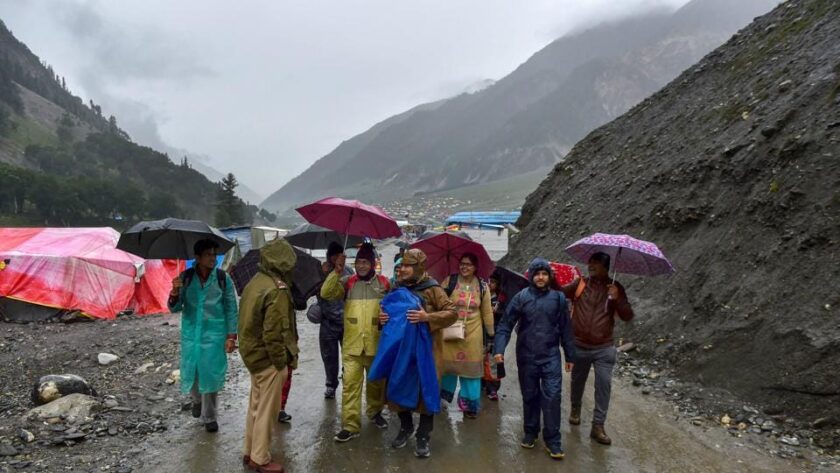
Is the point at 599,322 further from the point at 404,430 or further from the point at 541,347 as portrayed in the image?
the point at 404,430

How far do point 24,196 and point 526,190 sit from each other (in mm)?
105632

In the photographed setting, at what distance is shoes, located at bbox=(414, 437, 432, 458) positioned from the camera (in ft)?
14.5

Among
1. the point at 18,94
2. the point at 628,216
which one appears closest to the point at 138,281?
the point at 628,216

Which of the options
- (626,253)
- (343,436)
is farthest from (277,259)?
(626,253)

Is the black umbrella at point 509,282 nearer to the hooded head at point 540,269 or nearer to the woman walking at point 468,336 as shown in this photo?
the woman walking at point 468,336

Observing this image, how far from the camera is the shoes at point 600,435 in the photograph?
15.8 feet

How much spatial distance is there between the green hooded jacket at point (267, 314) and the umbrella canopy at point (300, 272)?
3.22ft

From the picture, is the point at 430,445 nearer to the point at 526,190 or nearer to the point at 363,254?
the point at 363,254

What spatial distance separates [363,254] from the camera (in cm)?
477

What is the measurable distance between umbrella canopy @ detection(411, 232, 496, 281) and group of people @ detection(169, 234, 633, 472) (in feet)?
0.85

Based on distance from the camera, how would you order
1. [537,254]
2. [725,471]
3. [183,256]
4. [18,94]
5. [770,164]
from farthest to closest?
[18,94] < [537,254] < [770,164] < [183,256] < [725,471]

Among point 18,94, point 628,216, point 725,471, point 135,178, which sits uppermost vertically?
point 18,94

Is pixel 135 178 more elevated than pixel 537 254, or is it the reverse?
pixel 135 178

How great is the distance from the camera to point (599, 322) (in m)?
4.74
